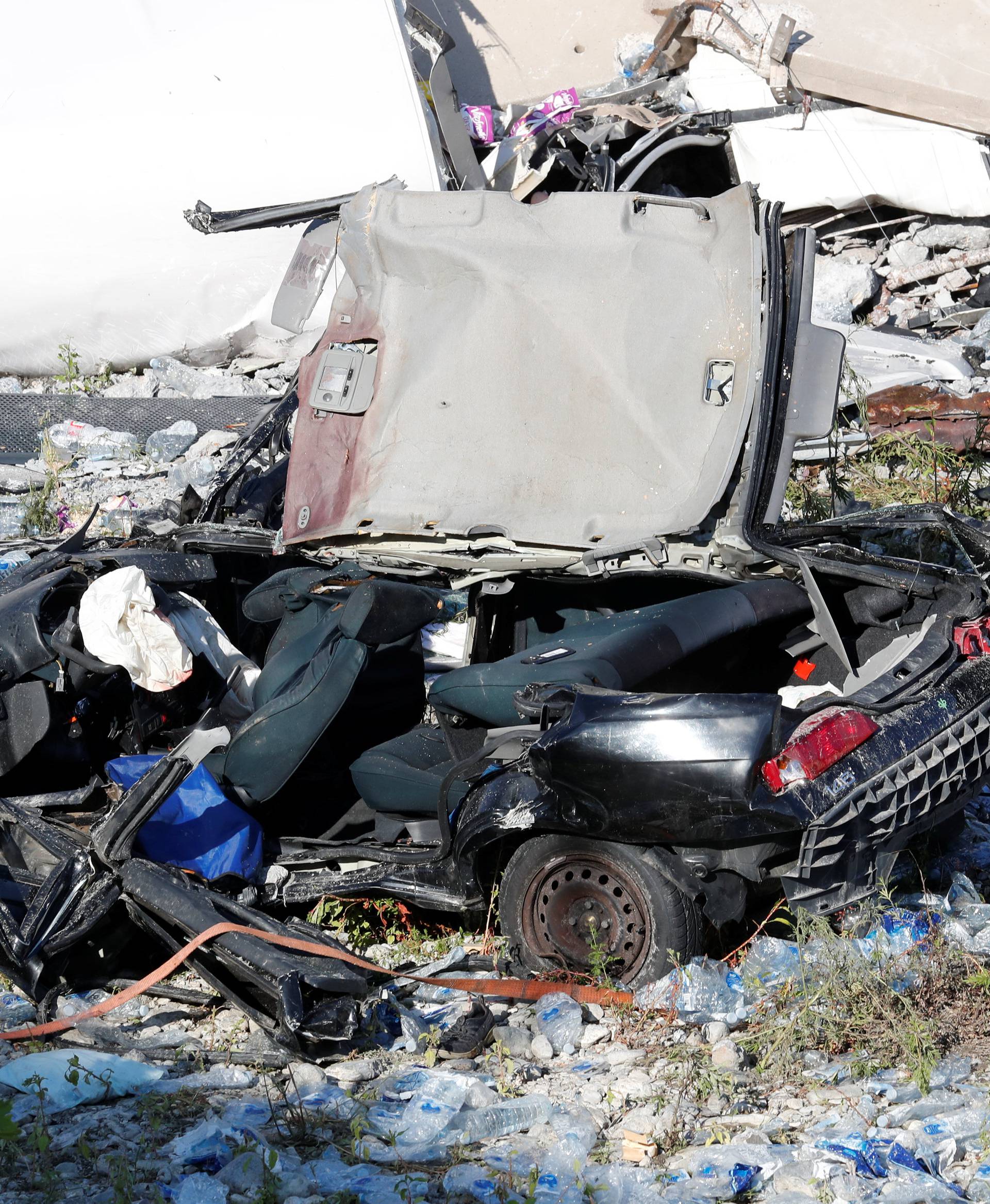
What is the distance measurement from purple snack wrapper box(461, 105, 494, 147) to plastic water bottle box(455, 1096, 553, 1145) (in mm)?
8999

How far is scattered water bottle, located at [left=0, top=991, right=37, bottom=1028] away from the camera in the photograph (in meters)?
3.53

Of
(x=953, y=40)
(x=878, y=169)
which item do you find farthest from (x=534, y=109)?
(x=953, y=40)

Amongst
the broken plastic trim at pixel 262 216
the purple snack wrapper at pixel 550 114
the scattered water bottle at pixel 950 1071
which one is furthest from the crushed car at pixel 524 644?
the purple snack wrapper at pixel 550 114

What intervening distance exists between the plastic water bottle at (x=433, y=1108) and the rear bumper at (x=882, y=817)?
979mm

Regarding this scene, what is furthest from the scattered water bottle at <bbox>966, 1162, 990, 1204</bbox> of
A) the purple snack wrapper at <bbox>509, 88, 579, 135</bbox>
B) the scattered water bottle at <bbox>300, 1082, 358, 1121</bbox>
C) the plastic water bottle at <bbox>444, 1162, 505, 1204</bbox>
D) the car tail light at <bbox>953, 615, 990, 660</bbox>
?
the purple snack wrapper at <bbox>509, 88, 579, 135</bbox>

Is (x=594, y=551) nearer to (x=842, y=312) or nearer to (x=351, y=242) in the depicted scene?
(x=351, y=242)

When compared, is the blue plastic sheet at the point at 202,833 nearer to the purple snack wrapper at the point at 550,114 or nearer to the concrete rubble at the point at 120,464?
the concrete rubble at the point at 120,464

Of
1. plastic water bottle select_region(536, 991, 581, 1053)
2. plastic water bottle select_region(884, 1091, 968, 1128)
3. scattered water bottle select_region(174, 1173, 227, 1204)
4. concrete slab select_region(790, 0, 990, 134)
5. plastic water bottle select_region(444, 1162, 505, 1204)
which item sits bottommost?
plastic water bottle select_region(536, 991, 581, 1053)

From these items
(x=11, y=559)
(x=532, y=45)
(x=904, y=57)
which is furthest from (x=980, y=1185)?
(x=532, y=45)

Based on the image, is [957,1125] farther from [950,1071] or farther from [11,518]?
[11,518]

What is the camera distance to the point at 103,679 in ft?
13.1

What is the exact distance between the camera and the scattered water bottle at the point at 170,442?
8094 millimetres

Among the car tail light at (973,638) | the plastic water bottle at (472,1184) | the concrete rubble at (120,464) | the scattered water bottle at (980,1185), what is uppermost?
the concrete rubble at (120,464)

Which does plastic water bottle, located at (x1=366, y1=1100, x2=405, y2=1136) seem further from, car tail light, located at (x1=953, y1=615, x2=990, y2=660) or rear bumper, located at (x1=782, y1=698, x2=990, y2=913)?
car tail light, located at (x1=953, y1=615, x2=990, y2=660)
